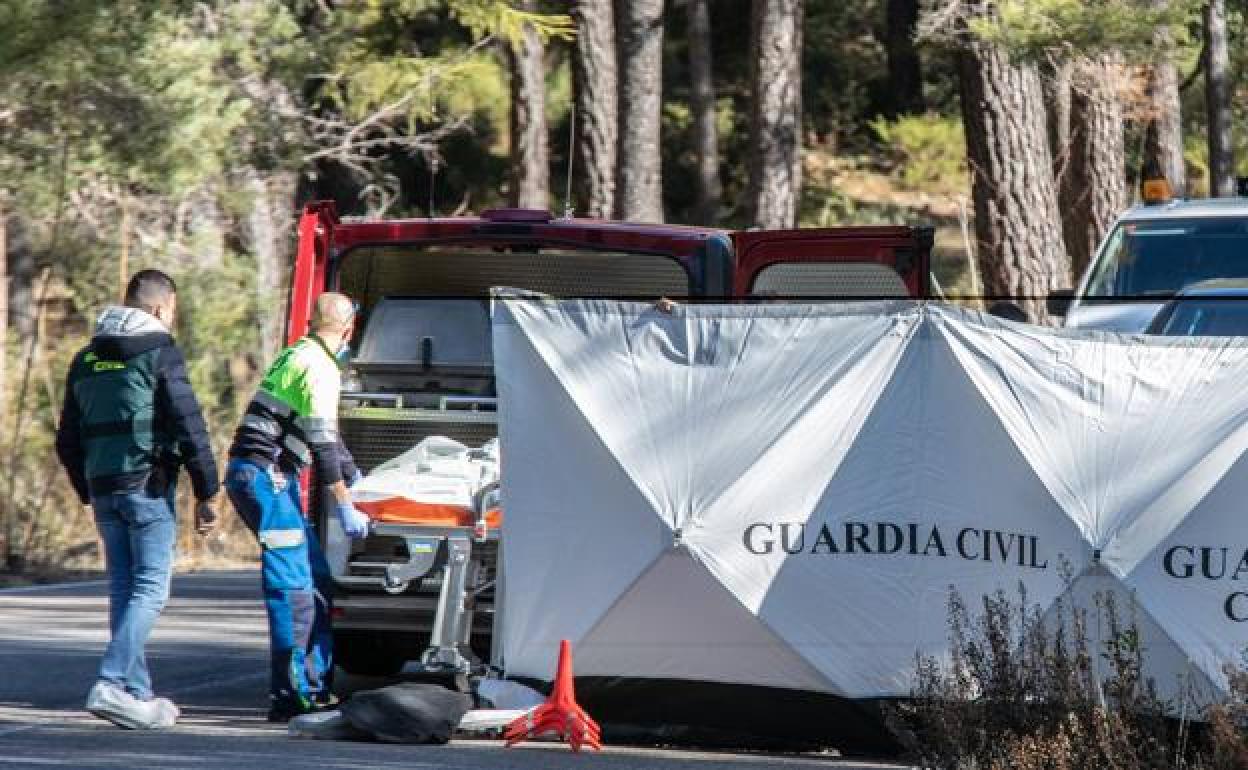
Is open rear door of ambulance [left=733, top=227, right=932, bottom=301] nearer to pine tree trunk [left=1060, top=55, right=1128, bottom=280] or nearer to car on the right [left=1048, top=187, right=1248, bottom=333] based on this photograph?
car on the right [left=1048, top=187, right=1248, bottom=333]

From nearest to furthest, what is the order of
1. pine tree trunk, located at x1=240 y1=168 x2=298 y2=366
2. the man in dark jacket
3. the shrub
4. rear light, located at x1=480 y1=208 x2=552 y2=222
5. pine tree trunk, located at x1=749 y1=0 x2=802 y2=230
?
1. the shrub
2. the man in dark jacket
3. rear light, located at x1=480 y1=208 x2=552 y2=222
4. pine tree trunk, located at x1=240 y1=168 x2=298 y2=366
5. pine tree trunk, located at x1=749 y1=0 x2=802 y2=230

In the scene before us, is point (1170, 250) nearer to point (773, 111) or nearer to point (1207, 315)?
point (1207, 315)

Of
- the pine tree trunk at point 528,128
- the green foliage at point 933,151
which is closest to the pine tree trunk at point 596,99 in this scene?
the pine tree trunk at point 528,128

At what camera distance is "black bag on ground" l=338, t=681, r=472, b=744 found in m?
9.12

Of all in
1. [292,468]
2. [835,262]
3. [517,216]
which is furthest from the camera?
[835,262]

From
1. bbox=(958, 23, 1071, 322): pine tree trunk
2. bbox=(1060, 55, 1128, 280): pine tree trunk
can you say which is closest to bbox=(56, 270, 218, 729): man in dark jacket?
bbox=(958, 23, 1071, 322): pine tree trunk

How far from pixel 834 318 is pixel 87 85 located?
38.3 ft

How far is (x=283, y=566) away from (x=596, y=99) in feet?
59.1

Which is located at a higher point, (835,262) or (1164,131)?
(1164,131)

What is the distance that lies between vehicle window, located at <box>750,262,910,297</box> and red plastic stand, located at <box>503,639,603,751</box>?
97.3 inches

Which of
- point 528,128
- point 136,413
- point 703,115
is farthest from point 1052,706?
point 703,115

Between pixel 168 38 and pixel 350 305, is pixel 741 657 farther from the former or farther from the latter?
pixel 168 38

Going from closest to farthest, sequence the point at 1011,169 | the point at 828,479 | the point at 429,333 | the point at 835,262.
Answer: the point at 828,479 < the point at 429,333 < the point at 835,262 < the point at 1011,169

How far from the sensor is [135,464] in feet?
31.1
